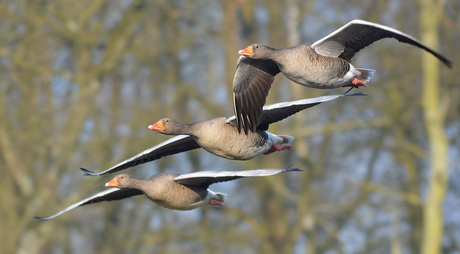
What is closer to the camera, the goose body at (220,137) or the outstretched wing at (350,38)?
the outstretched wing at (350,38)

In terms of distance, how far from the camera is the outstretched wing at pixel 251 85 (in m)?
8.63

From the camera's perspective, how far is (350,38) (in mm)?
8508

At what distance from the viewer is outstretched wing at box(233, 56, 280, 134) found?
28.3 ft

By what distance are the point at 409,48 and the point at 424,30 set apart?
1.71m

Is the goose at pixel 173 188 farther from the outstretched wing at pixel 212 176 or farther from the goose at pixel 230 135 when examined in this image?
the goose at pixel 230 135

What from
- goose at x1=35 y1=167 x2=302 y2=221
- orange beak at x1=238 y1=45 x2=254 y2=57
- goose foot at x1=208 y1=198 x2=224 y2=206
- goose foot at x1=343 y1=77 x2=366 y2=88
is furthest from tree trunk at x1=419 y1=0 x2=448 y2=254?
goose at x1=35 y1=167 x2=302 y2=221

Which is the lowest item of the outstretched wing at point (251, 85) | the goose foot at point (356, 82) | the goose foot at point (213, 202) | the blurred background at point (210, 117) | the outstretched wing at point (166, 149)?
the blurred background at point (210, 117)

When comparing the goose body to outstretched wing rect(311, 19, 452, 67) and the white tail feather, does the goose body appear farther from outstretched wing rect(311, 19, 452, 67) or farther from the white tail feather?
the white tail feather

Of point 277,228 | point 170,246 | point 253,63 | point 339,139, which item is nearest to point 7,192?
point 170,246

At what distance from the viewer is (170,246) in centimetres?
2586

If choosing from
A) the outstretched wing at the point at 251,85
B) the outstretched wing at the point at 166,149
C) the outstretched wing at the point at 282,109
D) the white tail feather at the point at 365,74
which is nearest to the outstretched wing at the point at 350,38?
the white tail feather at the point at 365,74

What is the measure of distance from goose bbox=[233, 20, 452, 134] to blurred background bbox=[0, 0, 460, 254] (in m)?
10.2

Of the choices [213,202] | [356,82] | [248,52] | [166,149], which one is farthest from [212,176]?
[356,82]

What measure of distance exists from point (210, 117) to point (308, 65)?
1385 cm
